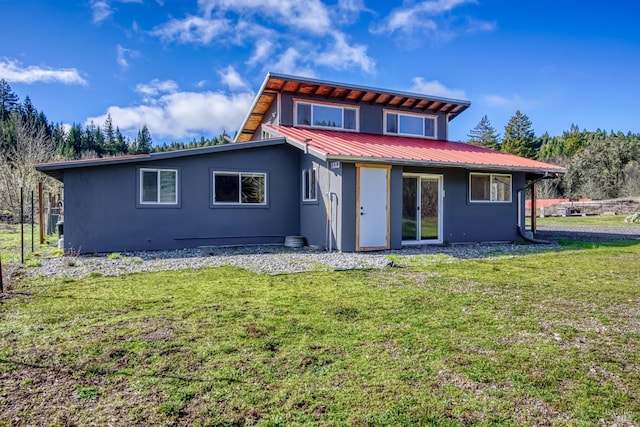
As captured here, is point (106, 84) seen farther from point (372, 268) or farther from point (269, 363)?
point (269, 363)

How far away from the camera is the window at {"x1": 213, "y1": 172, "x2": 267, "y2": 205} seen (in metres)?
11.5

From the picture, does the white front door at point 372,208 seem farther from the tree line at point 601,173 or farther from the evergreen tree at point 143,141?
the evergreen tree at point 143,141

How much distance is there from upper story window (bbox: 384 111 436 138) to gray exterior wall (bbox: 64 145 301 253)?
430cm

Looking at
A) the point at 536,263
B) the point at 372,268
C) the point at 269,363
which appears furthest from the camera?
the point at 536,263

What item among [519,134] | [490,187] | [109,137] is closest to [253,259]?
[490,187]

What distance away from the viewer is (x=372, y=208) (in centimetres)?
1048

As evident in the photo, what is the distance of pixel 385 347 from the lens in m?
3.52

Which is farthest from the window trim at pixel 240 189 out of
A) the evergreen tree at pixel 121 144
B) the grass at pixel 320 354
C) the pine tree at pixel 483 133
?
the pine tree at pixel 483 133

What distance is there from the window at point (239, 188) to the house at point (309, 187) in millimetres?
29

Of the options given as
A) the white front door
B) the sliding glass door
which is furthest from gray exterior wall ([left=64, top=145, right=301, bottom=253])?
the sliding glass door

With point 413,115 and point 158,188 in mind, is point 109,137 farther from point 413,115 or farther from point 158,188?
point 413,115

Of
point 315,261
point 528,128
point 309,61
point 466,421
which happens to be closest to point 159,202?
point 315,261

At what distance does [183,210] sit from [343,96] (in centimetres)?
662

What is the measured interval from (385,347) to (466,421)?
121cm
